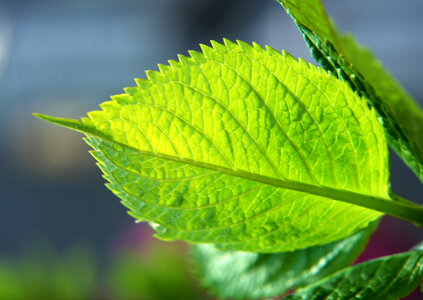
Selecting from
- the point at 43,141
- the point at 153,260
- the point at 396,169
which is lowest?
the point at 396,169

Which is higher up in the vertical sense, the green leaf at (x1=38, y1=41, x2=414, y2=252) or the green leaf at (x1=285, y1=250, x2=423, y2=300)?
the green leaf at (x1=38, y1=41, x2=414, y2=252)

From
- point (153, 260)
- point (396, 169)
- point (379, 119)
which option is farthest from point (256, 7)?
point (379, 119)

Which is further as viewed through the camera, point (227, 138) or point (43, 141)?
point (43, 141)

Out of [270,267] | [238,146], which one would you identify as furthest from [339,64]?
[270,267]

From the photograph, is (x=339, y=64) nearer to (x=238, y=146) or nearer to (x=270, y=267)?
(x=238, y=146)

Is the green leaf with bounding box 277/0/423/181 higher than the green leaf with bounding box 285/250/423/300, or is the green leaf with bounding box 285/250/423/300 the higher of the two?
the green leaf with bounding box 277/0/423/181

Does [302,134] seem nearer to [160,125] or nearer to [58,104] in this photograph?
[160,125]
